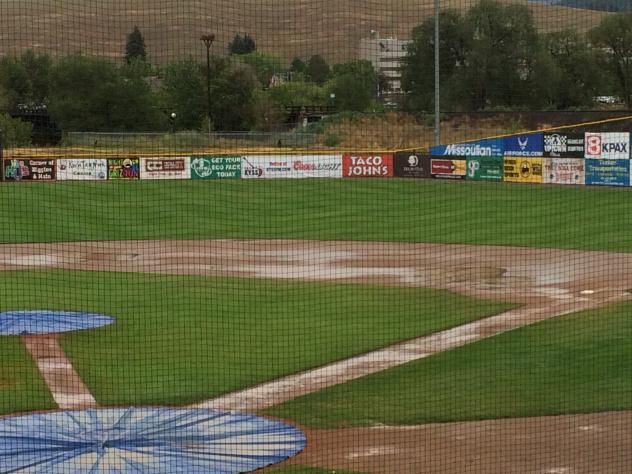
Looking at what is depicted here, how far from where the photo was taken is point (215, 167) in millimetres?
42312

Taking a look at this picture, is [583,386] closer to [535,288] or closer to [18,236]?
[535,288]

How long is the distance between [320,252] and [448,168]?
1448cm

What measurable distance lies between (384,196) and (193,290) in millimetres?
17923

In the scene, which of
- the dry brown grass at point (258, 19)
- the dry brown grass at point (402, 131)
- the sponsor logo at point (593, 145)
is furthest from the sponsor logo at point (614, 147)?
the dry brown grass at point (402, 131)

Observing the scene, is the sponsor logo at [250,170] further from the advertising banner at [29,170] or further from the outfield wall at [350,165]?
the advertising banner at [29,170]

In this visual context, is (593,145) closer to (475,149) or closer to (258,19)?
(475,149)

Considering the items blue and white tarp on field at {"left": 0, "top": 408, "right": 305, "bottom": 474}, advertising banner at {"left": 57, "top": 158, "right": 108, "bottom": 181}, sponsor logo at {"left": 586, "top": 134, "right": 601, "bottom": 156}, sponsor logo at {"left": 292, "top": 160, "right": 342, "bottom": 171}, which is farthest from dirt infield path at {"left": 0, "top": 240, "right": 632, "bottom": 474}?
sponsor logo at {"left": 292, "top": 160, "right": 342, "bottom": 171}

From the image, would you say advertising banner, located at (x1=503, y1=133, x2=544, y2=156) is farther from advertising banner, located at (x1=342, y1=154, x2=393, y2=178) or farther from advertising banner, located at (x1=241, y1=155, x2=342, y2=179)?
advertising banner, located at (x1=241, y1=155, x2=342, y2=179)

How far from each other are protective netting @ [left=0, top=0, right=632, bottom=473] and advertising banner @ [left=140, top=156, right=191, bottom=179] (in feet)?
0.29

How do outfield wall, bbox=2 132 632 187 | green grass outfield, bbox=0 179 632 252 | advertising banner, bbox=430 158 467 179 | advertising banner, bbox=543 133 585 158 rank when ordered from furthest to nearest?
1. advertising banner, bbox=430 158 467 179
2. outfield wall, bbox=2 132 632 187
3. advertising banner, bbox=543 133 585 158
4. green grass outfield, bbox=0 179 632 252

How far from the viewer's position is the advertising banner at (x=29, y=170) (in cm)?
4156

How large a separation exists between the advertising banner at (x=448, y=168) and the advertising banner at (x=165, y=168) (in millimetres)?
9636

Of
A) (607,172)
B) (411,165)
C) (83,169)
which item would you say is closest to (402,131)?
(411,165)

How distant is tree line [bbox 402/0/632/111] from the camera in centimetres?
3997
